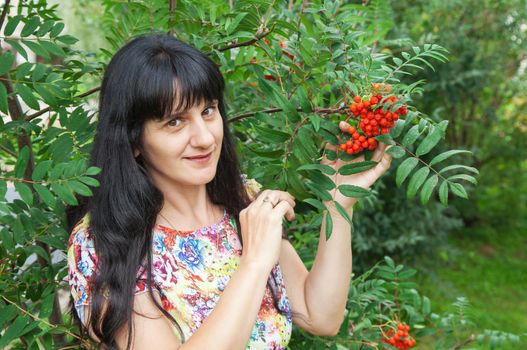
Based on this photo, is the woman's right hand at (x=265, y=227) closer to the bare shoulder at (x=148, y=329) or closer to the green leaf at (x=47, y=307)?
the bare shoulder at (x=148, y=329)

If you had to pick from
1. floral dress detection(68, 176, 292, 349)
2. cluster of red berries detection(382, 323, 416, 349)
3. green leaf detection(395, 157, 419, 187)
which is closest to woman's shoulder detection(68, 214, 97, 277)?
floral dress detection(68, 176, 292, 349)

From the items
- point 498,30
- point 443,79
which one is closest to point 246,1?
point 443,79

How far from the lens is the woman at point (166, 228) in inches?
53.0

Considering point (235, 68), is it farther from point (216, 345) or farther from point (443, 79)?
point (443, 79)

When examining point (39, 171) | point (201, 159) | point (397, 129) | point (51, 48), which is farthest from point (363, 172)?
point (51, 48)

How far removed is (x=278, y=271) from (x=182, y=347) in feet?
1.46

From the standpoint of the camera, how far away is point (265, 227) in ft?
4.71

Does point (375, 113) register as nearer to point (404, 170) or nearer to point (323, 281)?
point (404, 170)

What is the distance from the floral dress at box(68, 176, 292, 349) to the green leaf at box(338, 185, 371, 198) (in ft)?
1.04

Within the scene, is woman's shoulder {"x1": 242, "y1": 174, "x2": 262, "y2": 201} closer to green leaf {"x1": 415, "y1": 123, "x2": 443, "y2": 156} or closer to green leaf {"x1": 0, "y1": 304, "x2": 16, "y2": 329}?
green leaf {"x1": 415, "y1": 123, "x2": 443, "y2": 156}

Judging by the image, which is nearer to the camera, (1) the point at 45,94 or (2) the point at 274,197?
(2) the point at 274,197

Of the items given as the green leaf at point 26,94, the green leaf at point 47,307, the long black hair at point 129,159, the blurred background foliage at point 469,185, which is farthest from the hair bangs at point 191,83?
the blurred background foliage at point 469,185

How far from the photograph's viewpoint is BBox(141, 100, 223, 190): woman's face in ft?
4.70

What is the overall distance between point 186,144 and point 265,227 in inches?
10.3
